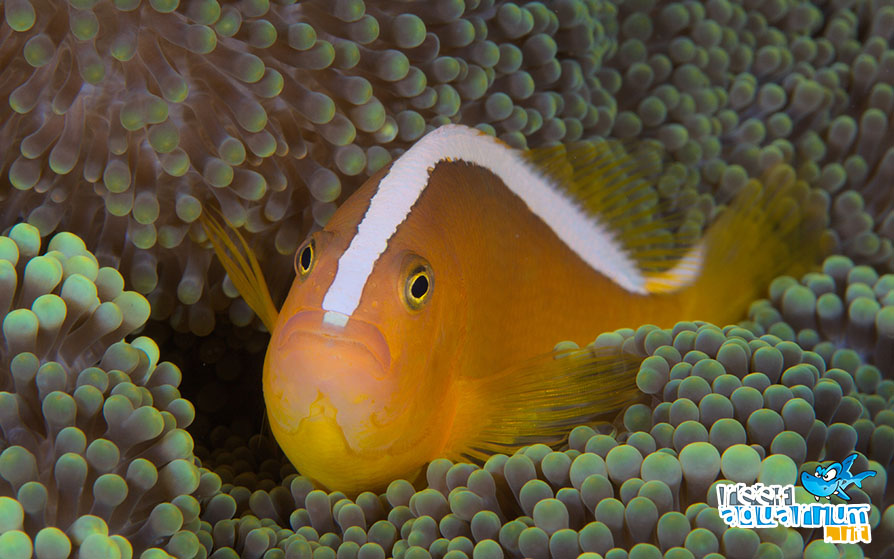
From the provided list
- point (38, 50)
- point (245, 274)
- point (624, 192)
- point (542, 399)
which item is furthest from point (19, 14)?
point (624, 192)

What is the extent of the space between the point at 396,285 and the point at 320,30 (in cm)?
58

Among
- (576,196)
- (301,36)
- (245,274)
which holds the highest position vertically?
(301,36)

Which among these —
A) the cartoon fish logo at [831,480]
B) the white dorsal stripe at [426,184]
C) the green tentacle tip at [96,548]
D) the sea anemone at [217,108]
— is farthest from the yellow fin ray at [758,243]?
the green tentacle tip at [96,548]

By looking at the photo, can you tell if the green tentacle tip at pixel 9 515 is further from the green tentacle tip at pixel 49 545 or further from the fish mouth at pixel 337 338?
the fish mouth at pixel 337 338

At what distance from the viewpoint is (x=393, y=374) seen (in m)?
1.19

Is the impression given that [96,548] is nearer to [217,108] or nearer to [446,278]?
[446,278]

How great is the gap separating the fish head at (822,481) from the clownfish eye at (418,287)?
0.61 m

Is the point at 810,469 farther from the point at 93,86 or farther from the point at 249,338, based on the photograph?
the point at 93,86

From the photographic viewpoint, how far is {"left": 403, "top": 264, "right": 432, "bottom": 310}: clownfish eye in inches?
48.3

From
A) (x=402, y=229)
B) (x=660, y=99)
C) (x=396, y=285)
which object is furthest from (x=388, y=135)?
(x=660, y=99)

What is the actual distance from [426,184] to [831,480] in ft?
2.61

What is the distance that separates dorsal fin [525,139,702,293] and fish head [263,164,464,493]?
0.58 m

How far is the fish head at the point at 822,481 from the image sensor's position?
3.42 ft

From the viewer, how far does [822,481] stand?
105cm
